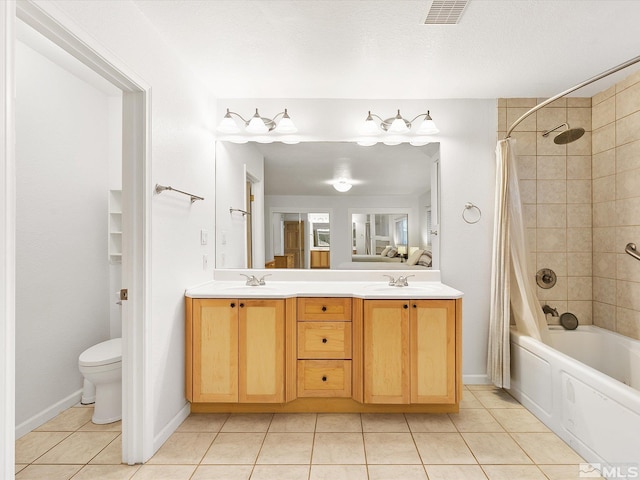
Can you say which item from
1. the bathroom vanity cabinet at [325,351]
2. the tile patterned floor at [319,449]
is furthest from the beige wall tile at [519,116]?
the tile patterned floor at [319,449]

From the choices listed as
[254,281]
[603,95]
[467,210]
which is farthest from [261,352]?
[603,95]

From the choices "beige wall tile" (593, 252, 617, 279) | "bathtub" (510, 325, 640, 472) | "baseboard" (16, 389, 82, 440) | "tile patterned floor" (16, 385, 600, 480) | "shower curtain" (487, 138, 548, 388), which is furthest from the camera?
"beige wall tile" (593, 252, 617, 279)

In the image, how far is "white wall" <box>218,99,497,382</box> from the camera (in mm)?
2873

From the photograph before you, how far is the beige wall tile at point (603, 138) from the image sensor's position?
8.80ft

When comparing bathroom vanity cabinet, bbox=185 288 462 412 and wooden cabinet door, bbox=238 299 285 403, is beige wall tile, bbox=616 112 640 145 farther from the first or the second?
wooden cabinet door, bbox=238 299 285 403

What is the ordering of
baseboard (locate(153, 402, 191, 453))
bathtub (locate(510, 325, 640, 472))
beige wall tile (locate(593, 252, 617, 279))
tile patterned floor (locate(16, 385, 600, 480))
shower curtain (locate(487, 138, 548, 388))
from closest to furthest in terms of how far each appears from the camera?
bathtub (locate(510, 325, 640, 472)), tile patterned floor (locate(16, 385, 600, 480)), baseboard (locate(153, 402, 191, 453)), shower curtain (locate(487, 138, 548, 388)), beige wall tile (locate(593, 252, 617, 279))

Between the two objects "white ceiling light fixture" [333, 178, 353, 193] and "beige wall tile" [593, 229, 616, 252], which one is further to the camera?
"white ceiling light fixture" [333, 178, 353, 193]

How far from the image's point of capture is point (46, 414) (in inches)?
90.0

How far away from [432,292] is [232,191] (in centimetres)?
173

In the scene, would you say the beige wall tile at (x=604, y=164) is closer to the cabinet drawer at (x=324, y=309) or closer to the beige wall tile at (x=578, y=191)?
the beige wall tile at (x=578, y=191)

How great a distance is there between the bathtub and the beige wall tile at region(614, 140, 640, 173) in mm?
1231

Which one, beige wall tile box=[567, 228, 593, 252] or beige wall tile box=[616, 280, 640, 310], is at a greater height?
beige wall tile box=[567, 228, 593, 252]

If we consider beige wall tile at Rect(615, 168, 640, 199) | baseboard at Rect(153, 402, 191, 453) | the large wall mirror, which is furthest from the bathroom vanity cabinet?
beige wall tile at Rect(615, 168, 640, 199)

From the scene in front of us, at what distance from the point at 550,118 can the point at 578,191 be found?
63 cm
